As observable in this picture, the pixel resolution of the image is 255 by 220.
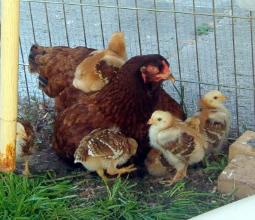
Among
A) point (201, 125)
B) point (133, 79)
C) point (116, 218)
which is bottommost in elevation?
point (116, 218)

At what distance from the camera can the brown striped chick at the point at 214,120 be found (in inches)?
127

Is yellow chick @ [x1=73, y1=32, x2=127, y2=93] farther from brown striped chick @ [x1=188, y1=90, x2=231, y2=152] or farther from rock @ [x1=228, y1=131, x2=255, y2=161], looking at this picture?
rock @ [x1=228, y1=131, x2=255, y2=161]

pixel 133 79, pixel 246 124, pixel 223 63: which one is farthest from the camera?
pixel 223 63

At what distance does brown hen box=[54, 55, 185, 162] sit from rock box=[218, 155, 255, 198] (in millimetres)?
440

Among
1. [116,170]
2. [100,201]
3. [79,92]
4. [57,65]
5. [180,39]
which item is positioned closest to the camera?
[100,201]

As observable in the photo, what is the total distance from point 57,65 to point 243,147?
1.12m

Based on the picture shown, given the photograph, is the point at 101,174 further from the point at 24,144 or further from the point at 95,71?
the point at 95,71

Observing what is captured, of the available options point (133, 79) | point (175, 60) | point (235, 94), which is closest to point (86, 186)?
point (133, 79)

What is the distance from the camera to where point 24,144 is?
3168mm

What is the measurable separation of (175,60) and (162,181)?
64.0 inches

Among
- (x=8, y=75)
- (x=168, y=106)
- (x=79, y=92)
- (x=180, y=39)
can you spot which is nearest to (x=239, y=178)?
(x=168, y=106)

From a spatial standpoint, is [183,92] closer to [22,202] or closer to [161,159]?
[161,159]

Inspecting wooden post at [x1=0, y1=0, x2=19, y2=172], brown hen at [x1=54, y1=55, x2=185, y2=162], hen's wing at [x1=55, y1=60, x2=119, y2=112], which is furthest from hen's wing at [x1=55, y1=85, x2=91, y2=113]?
wooden post at [x1=0, y1=0, x2=19, y2=172]

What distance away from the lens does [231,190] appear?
116 inches
